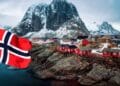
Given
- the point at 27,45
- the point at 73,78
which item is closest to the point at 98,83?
the point at 73,78

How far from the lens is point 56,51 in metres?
126

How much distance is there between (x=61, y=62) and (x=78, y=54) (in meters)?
7.09

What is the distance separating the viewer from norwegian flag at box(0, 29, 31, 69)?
1487cm

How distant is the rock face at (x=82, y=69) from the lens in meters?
86.4

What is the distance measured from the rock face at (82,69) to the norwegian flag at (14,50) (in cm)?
6710

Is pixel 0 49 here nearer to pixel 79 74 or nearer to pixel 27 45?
pixel 27 45

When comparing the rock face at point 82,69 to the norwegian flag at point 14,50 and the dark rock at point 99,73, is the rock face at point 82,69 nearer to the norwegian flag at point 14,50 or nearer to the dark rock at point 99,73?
the dark rock at point 99,73

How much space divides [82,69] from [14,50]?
271 ft

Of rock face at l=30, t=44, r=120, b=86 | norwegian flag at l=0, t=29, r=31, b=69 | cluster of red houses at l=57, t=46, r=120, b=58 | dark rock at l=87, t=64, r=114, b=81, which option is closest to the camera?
norwegian flag at l=0, t=29, r=31, b=69

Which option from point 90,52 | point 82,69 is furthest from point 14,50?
point 90,52

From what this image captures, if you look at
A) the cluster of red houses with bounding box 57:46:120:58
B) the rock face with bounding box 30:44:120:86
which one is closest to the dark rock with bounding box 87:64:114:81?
the rock face with bounding box 30:44:120:86

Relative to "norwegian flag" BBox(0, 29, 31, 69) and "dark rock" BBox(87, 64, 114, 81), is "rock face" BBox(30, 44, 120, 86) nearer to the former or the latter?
"dark rock" BBox(87, 64, 114, 81)

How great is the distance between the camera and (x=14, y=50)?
15.1 metres

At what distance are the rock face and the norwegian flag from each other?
67.1 meters
